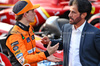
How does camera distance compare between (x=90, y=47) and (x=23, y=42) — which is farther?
(x=23, y=42)

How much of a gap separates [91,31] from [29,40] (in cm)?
71

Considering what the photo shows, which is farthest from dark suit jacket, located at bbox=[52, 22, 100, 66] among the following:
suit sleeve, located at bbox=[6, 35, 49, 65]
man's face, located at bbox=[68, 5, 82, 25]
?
suit sleeve, located at bbox=[6, 35, 49, 65]

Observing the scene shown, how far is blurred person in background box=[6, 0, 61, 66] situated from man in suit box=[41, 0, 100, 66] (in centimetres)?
18

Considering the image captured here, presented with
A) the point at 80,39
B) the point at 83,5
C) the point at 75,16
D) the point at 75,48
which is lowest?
the point at 75,48

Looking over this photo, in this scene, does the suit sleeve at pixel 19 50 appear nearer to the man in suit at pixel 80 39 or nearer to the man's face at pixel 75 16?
the man in suit at pixel 80 39

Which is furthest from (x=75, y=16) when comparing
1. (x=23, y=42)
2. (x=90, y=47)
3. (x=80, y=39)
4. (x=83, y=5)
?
(x=23, y=42)

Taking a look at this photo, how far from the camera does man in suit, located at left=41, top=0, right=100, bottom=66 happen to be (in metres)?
1.82

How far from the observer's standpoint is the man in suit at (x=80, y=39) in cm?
182

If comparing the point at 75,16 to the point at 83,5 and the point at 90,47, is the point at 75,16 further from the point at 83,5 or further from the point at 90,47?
the point at 90,47

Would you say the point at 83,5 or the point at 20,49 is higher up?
the point at 83,5

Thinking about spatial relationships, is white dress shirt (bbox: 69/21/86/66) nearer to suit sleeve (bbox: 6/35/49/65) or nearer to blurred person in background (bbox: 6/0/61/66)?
blurred person in background (bbox: 6/0/61/66)

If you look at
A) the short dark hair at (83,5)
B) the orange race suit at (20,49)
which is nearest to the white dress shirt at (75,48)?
the short dark hair at (83,5)

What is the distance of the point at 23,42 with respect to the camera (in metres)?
1.99

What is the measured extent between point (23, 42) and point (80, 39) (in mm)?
625
